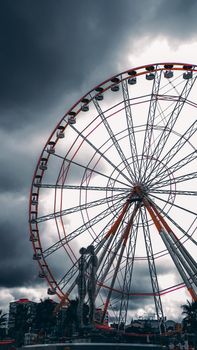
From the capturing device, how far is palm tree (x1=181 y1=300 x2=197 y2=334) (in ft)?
183

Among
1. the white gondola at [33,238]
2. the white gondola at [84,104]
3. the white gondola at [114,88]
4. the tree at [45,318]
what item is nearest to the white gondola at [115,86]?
the white gondola at [114,88]

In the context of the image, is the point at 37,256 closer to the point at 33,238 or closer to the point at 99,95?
the point at 33,238

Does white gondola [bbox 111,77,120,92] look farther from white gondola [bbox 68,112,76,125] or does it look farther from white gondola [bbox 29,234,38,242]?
white gondola [bbox 29,234,38,242]

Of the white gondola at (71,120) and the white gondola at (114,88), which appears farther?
the white gondola at (71,120)

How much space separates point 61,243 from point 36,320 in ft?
123

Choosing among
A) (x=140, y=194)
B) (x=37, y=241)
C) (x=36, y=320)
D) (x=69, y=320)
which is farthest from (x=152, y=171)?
(x=36, y=320)

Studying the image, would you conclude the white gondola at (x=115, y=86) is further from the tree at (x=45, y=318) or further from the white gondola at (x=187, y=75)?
the tree at (x=45, y=318)

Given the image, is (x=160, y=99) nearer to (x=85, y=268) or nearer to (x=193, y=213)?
(x=193, y=213)

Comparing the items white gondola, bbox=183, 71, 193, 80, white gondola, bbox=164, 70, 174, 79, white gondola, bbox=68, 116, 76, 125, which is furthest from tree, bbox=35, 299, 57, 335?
white gondola, bbox=183, 71, 193, 80

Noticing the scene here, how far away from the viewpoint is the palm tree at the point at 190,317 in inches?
2193

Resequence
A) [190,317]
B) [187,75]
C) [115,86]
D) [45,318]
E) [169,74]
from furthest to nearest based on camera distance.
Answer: [45,318]
[190,317]
[115,86]
[169,74]
[187,75]

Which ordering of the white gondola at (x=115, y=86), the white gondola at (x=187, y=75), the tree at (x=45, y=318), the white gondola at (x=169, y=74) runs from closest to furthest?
the white gondola at (x=187, y=75) < the white gondola at (x=169, y=74) < the white gondola at (x=115, y=86) < the tree at (x=45, y=318)

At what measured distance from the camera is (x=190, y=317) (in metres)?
57.4

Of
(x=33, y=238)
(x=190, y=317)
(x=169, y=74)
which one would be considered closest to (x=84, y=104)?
(x=169, y=74)
